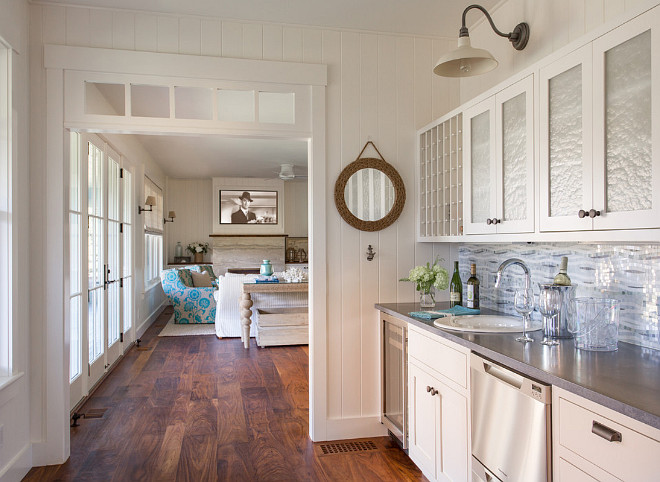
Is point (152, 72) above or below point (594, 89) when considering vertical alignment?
above

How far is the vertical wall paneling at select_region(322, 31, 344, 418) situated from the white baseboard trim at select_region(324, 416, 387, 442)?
6 cm

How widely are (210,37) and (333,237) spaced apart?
1.50 metres

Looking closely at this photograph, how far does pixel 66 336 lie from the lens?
2.98 meters

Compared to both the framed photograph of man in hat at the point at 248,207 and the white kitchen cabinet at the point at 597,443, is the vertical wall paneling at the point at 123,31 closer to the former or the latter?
the white kitchen cabinet at the point at 597,443

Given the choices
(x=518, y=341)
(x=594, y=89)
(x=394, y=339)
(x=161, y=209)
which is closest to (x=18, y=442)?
(x=394, y=339)

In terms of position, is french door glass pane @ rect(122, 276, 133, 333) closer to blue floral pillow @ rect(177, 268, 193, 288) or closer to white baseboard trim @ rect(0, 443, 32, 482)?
blue floral pillow @ rect(177, 268, 193, 288)

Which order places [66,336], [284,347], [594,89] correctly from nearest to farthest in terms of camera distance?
[594,89] → [66,336] → [284,347]

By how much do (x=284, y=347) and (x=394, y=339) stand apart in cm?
328

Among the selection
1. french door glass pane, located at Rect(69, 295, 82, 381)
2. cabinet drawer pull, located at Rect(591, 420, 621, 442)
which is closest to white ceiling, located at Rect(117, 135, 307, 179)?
french door glass pane, located at Rect(69, 295, 82, 381)

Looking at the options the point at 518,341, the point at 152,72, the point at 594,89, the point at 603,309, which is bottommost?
the point at 518,341

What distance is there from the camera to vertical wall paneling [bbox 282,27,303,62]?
325cm

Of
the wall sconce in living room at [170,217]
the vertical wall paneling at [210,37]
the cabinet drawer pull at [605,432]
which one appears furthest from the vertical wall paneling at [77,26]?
A: the wall sconce in living room at [170,217]

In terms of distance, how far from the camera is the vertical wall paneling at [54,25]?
2920 mm

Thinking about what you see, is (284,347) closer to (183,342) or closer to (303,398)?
(183,342)
